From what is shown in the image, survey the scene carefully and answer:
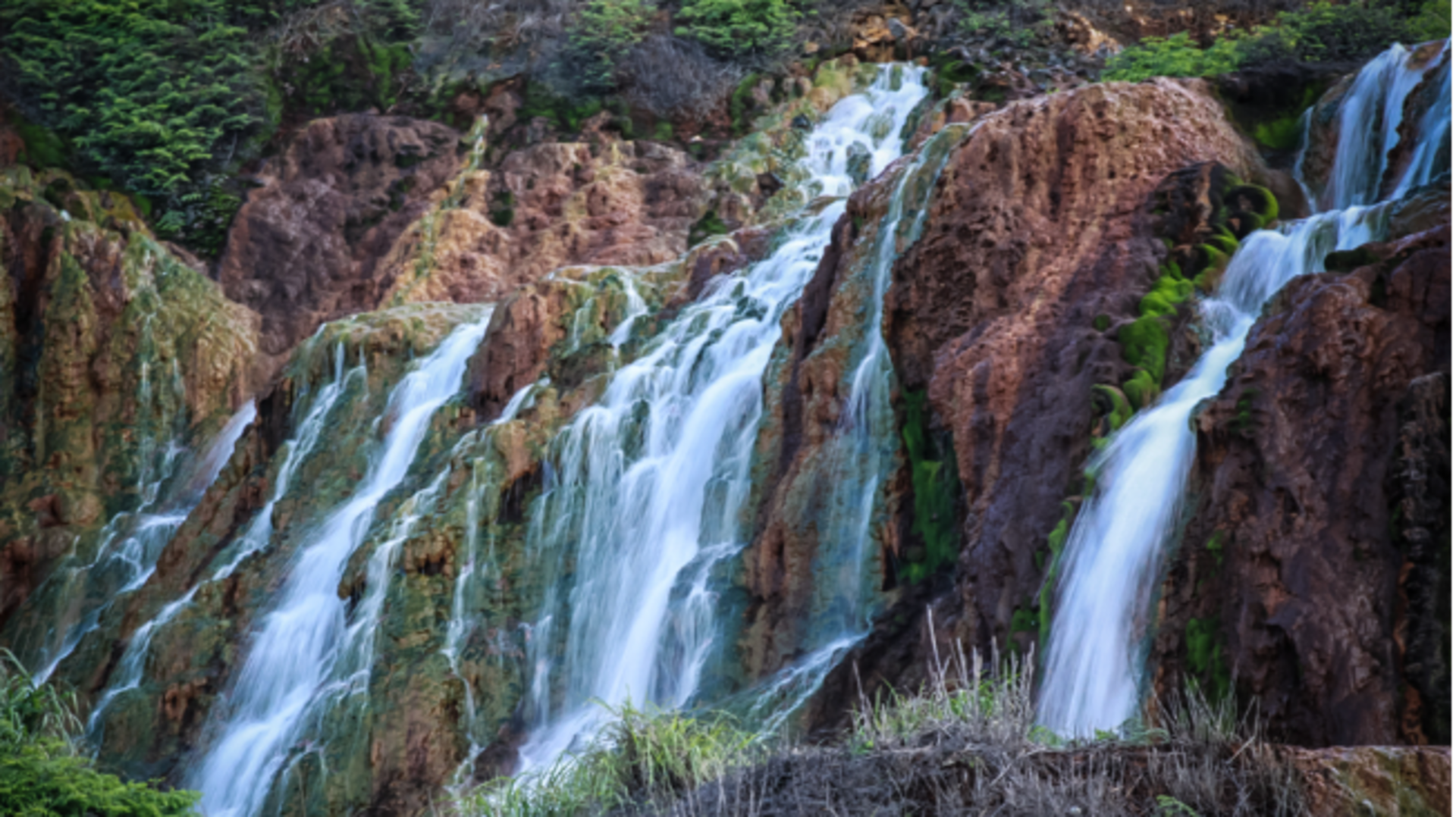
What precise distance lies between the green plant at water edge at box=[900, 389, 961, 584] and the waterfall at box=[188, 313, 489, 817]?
7.12m

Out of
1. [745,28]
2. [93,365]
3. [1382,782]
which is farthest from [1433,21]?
[93,365]

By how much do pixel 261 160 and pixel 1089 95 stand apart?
978 inches

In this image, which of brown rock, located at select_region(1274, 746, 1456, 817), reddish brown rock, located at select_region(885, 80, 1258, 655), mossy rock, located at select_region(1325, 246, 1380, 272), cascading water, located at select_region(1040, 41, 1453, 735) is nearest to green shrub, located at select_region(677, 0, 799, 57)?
reddish brown rock, located at select_region(885, 80, 1258, 655)

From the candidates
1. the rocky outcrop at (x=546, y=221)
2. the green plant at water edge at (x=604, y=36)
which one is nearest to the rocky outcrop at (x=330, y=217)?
the rocky outcrop at (x=546, y=221)

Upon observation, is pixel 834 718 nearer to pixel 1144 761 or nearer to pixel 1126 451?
pixel 1126 451

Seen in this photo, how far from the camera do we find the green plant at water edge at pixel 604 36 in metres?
32.7

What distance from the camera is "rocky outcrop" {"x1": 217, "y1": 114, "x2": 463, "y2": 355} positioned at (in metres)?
28.9

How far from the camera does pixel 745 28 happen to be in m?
33.3

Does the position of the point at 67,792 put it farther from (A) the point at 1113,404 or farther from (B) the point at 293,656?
(B) the point at 293,656

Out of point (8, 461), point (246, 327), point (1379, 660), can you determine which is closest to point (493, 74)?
point (246, 327)

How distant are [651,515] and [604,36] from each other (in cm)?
2133

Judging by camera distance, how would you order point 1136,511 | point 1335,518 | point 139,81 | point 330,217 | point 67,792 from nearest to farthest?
point 67,792
point 1335,518
point 1136,511
point 330,217
point 139,81

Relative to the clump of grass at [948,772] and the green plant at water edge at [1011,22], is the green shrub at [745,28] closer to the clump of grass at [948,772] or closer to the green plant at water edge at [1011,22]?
the green plant at water edge at [1011,22]

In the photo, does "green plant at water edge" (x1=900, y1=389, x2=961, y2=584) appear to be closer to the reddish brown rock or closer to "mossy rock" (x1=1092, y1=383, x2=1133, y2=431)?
the reddish brown rock
